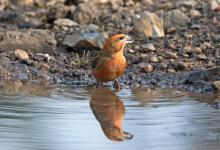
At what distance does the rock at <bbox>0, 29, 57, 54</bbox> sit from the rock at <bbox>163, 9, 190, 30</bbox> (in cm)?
203

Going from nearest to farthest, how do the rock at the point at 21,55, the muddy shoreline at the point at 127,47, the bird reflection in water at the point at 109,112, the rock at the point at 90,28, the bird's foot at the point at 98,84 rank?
the bird reflection in water at the point at 109,112
the bird's foot at the point at 98,84
the muddy shoreline at the point at 127,47
the rock at the point at 21,55
the rock at the point at 90,28

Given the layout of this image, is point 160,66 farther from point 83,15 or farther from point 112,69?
point 83,15

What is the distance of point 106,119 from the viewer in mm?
7645

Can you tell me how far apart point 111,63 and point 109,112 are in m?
1.81

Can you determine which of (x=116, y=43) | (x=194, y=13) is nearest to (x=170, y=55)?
(x=116, y=43)

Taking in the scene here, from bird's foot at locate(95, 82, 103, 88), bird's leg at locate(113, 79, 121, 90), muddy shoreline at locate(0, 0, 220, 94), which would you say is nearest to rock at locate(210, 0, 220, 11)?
muddy shoreline at locate(0, 0, 220, 94)

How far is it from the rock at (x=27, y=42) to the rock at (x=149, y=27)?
1400mm

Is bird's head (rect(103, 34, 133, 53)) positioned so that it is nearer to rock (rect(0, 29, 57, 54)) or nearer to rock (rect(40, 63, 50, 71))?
rock (rect(40, 63, 50, 71))

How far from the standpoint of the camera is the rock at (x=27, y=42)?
11.5 metres

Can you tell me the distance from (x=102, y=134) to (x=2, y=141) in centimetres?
90

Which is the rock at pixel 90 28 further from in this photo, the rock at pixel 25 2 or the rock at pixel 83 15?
the rock at pixel 25 2

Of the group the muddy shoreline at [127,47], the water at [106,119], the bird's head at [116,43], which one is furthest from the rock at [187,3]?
the water at [106,119]

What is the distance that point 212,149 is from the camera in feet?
20.3

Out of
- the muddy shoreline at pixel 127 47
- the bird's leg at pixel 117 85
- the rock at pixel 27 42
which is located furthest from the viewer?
the rock at pixel 27 42
